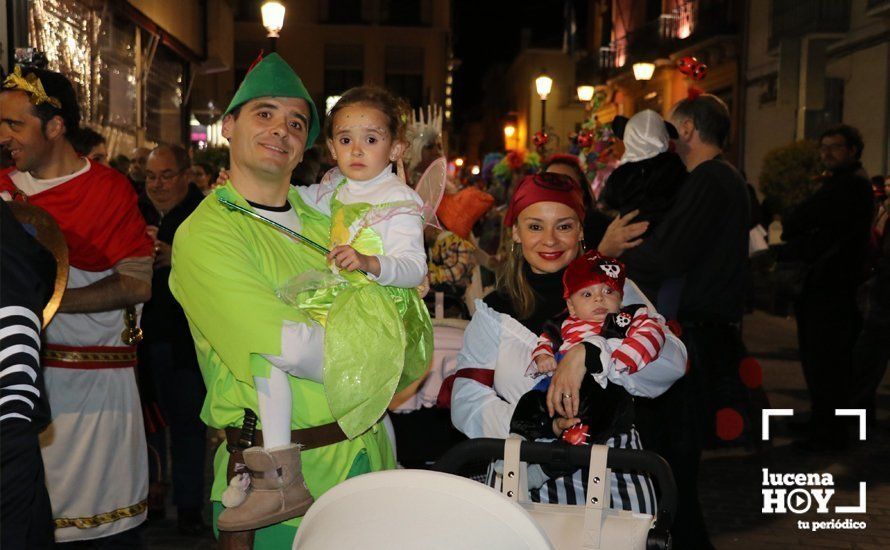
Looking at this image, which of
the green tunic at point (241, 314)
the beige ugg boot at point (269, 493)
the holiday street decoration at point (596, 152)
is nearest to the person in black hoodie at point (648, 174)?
the green tunic at point (241, 314)

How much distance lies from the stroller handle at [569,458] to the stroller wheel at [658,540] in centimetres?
3

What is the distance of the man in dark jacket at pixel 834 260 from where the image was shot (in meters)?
7.29

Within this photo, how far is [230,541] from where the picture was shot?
96.7 inches

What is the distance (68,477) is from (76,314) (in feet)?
2.26

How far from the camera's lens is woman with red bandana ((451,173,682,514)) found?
2920mm

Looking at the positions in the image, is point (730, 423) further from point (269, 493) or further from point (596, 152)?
point (596, 152)

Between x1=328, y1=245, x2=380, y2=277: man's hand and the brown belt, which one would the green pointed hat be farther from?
the brown belt

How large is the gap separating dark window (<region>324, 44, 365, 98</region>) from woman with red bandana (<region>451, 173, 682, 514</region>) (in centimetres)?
3890

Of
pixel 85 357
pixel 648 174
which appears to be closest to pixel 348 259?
pixel 85 357

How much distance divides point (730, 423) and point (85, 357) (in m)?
3.23

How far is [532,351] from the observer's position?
3.15 meters

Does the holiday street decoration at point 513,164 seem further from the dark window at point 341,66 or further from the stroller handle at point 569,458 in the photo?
the dark window at point 341,66

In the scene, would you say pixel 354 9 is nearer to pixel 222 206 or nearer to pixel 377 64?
pixel 377 64

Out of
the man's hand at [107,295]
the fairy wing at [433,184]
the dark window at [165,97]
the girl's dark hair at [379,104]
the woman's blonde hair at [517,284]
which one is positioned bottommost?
the man's hand at [107,295]
